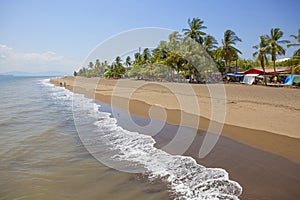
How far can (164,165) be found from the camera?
566cm

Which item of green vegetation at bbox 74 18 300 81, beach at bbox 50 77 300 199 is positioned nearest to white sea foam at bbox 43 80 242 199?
beach at bbox 50 77 300 199

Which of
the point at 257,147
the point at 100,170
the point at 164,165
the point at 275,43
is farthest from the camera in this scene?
the point at 275,43

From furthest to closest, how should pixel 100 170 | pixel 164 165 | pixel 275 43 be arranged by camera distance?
pixel 275 43 → pixel 164 165 → pixel 100 170

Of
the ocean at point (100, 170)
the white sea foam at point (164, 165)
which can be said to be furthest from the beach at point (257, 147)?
the ocean at point (100, 170)

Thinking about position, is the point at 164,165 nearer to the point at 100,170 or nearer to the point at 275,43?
the point at 100,170

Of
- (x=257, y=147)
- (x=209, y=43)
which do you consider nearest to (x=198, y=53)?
(x=209, y=43)

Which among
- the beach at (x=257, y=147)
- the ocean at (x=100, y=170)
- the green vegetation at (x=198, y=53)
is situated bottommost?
the ocean at (x=100, y=170)

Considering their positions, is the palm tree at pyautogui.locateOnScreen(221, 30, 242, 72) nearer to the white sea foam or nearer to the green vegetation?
the green vegetation

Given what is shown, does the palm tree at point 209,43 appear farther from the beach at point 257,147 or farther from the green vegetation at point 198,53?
the beach at point 257,147

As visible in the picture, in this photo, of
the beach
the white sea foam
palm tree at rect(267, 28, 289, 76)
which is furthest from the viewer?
palm tree at rect(267, 28, 289, 76)

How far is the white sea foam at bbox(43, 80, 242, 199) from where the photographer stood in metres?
4.35

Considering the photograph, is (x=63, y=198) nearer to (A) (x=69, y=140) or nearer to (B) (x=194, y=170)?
(B) (x=194, y=170)

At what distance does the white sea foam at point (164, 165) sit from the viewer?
435 cm

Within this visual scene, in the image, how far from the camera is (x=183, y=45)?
3819 cm
